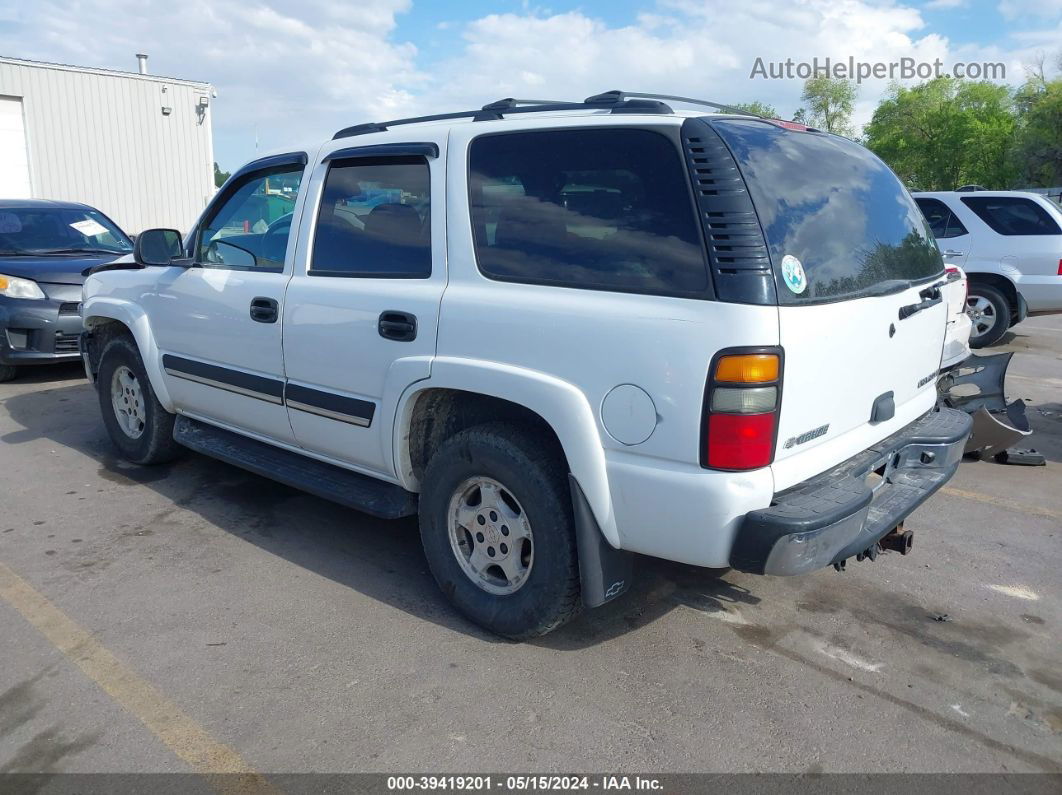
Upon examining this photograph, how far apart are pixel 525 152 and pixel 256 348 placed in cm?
176

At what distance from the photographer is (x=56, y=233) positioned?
8.81 m

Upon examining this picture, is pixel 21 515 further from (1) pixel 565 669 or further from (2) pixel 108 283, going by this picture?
(1) pixel 565 669

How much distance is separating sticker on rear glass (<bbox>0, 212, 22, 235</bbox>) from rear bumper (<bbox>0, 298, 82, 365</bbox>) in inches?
54.8

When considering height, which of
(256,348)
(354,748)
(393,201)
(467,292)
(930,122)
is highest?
(930,122)

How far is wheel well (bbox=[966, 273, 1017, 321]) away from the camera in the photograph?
9.88m

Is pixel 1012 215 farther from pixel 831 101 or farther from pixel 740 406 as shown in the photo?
pixel 831 101

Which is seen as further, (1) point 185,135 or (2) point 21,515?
(1) point 185,135

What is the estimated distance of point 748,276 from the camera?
2648 millimetres

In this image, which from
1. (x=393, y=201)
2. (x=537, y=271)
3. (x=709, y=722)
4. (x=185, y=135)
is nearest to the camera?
(x=709, y=722)

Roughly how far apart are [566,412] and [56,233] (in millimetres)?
7975

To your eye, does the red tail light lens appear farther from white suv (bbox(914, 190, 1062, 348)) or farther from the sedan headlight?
white suv (bbox(914, 190, 1062, 348))

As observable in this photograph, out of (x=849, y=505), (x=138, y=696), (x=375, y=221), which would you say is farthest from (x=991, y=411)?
(x=138, y=696)

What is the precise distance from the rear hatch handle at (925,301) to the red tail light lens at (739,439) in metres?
1.00

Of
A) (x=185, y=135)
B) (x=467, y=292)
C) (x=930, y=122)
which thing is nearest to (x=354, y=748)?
(x=467, y=292)
